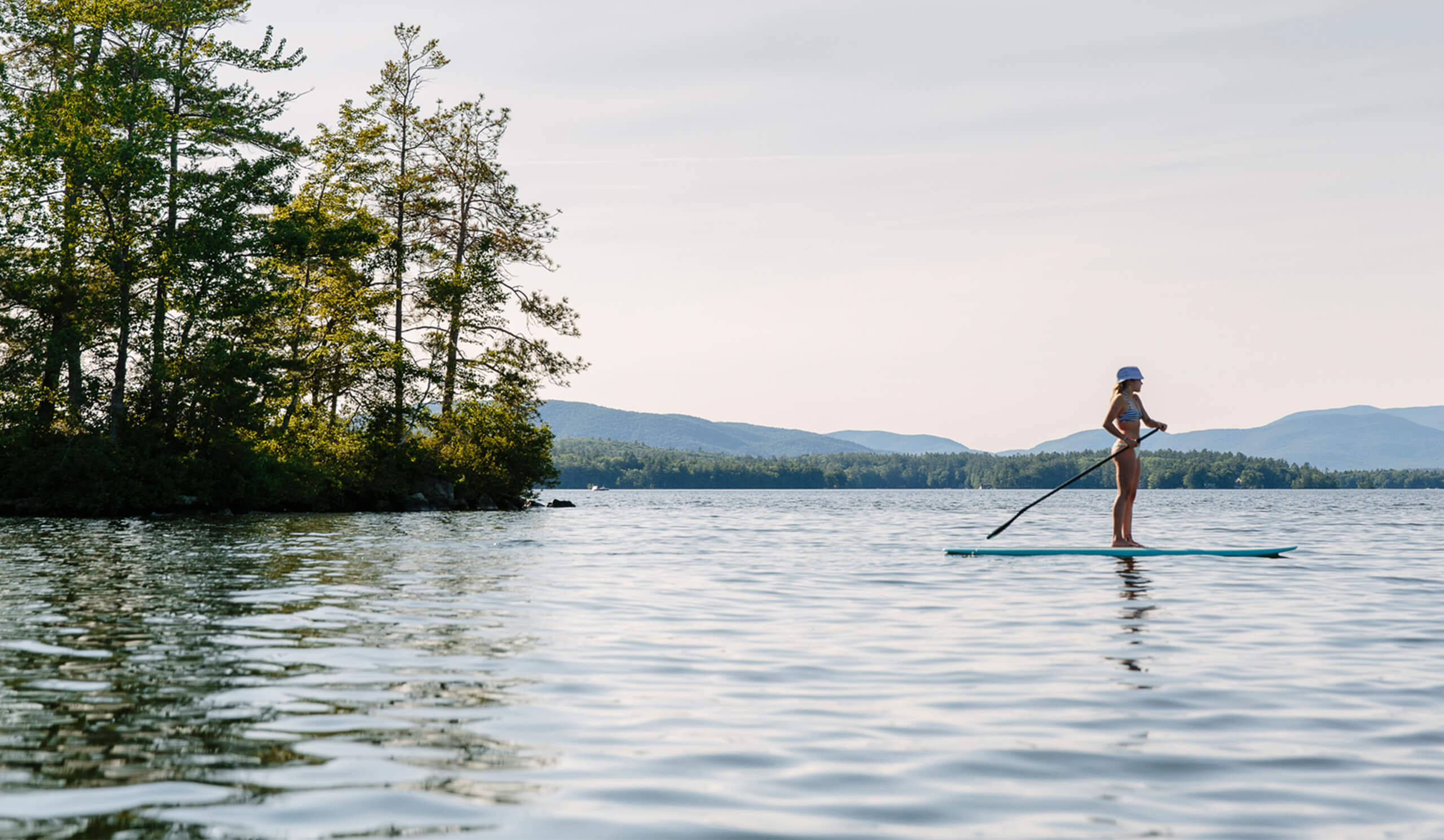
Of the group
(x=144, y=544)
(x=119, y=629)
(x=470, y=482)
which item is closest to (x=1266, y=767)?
(x=119, y=629)

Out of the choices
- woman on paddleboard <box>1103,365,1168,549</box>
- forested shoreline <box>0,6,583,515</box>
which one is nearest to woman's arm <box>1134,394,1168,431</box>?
woman on paddleboard <box>1103,365,1168,549</box>

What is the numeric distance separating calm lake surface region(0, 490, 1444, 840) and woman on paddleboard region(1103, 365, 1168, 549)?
2.51 metres

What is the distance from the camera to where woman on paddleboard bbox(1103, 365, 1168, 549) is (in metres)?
18.0

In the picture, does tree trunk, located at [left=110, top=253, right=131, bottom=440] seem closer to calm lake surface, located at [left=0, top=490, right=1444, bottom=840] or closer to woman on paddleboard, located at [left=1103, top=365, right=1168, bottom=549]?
calm lake surface, located at [left=0, top=490, right=1444, bottom=840]

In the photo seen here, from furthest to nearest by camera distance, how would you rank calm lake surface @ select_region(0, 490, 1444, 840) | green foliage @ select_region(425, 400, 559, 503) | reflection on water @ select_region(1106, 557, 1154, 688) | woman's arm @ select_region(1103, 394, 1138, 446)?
green foliage @ select_region(425, 400, 559, 503)
woman's arm @ select_region(1103, 394, 1138, 446)
reflection on water @ select_region(1106, 557, 1154, 688)
calm lake surface @ select_region(0, 490, 1444, 840)

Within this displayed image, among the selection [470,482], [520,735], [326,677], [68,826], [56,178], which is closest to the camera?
[68,826]

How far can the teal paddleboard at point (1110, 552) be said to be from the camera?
18250 millimetres

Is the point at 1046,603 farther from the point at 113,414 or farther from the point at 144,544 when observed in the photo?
the point at 113,414

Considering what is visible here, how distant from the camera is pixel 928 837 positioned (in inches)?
177

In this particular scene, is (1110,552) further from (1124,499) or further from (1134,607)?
(1134,607)

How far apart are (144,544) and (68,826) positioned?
1910 centimetres

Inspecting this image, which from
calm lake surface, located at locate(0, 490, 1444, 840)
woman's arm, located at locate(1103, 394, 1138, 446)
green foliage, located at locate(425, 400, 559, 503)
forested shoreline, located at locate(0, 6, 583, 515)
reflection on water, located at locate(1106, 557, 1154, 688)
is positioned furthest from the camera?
green foliage, located at locate(425, 400, 559, 503)

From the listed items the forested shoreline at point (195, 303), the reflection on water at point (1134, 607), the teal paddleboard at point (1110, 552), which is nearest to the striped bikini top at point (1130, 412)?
the teal paddleboard at point (1110, 552)

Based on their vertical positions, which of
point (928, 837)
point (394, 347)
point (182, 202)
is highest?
point (182, 202)
